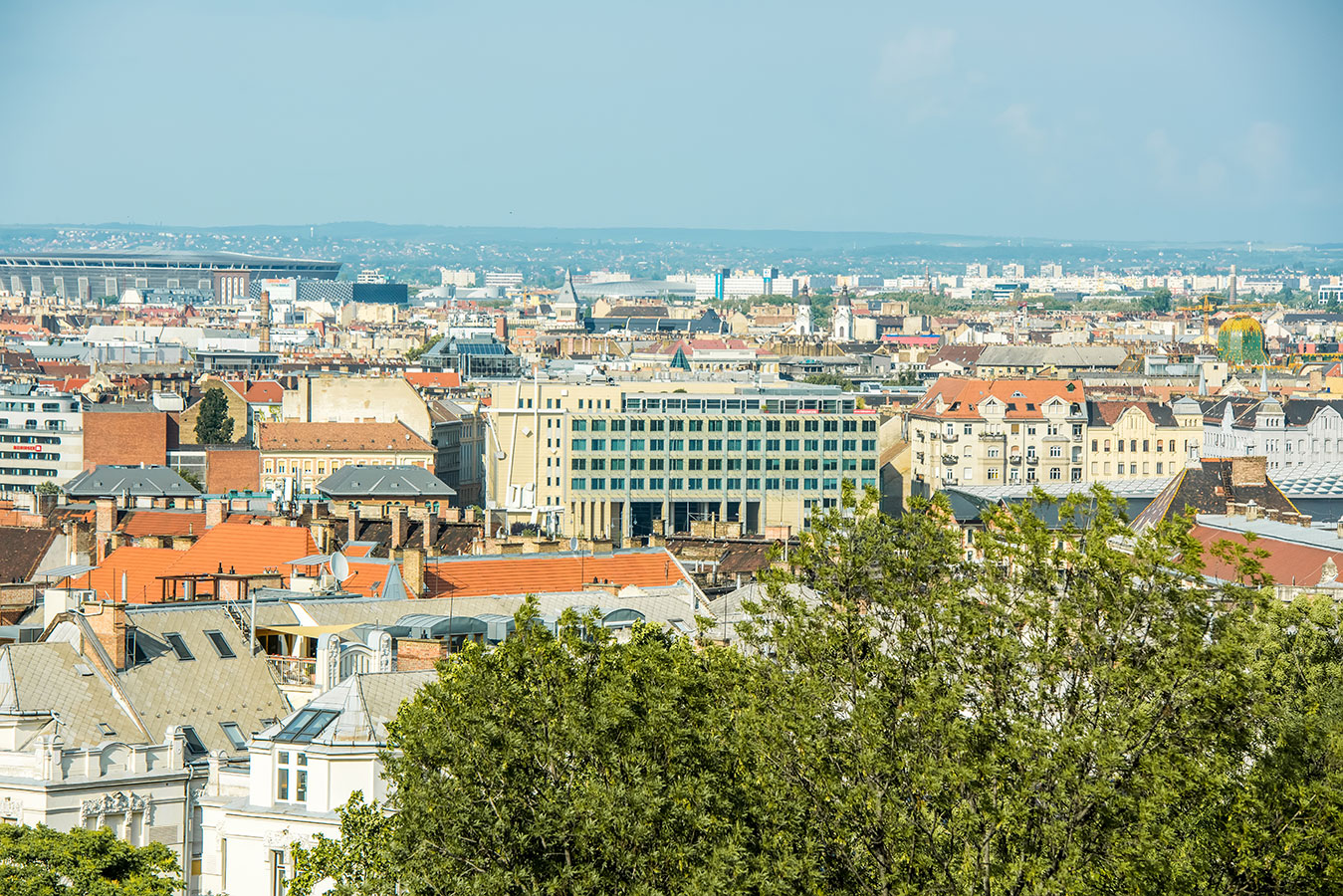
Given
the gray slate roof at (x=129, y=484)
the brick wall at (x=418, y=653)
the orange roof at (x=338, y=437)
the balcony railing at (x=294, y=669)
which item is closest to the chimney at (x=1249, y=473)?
the gray slate roof at (x=129, y=484)

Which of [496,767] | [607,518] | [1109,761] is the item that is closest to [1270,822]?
[1109,761]

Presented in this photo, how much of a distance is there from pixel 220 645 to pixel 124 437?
111m

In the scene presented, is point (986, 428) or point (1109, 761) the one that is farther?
point (986, 428)

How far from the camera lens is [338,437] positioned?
474ft

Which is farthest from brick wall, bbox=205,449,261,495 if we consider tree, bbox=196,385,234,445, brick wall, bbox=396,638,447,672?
brick wall, bbox=396,638,447,672

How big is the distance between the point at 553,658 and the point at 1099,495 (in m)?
6.93

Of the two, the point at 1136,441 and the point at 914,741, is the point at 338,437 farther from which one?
the point at 914,741

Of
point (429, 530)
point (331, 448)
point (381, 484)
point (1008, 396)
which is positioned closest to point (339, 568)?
point (429, 530)

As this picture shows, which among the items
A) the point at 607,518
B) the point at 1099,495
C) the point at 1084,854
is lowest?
the point at 607,518

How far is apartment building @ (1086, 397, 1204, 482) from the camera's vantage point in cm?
14975

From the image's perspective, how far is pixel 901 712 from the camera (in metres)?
27.6

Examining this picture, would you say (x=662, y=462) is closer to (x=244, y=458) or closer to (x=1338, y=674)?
(x=244, y=458)

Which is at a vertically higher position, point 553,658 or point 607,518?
point 553,658

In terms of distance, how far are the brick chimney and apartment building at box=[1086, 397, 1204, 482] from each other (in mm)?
78587
